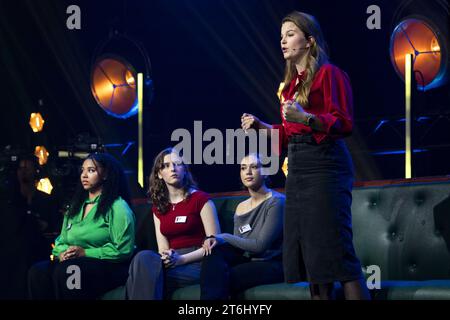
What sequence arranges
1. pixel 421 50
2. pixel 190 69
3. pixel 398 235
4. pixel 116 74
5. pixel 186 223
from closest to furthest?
pixel 398 235 → pixel 186 223 → pixel 421 50 → pixel 116 74 → pixel 190 69

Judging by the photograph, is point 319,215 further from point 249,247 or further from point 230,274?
point 249,247

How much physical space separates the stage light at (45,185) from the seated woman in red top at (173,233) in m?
1.44

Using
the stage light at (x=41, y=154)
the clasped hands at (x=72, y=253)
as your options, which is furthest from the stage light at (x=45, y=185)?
the clasped hands at (x=72, y=253)

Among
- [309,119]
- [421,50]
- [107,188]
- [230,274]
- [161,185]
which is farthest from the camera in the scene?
[421,50]

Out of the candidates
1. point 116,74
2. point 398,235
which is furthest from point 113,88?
point 398,235

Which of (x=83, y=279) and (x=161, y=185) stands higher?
(x=161, y=185)

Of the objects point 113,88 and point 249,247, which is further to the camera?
point 113,88

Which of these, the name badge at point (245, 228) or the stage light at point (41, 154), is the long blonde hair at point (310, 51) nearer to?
the name badge at point (245, 228)

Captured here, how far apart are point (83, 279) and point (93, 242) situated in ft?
1.03

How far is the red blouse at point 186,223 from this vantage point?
13.4ft

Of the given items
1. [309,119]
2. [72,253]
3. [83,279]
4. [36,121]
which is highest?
[36,121]

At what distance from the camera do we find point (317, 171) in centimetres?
266
